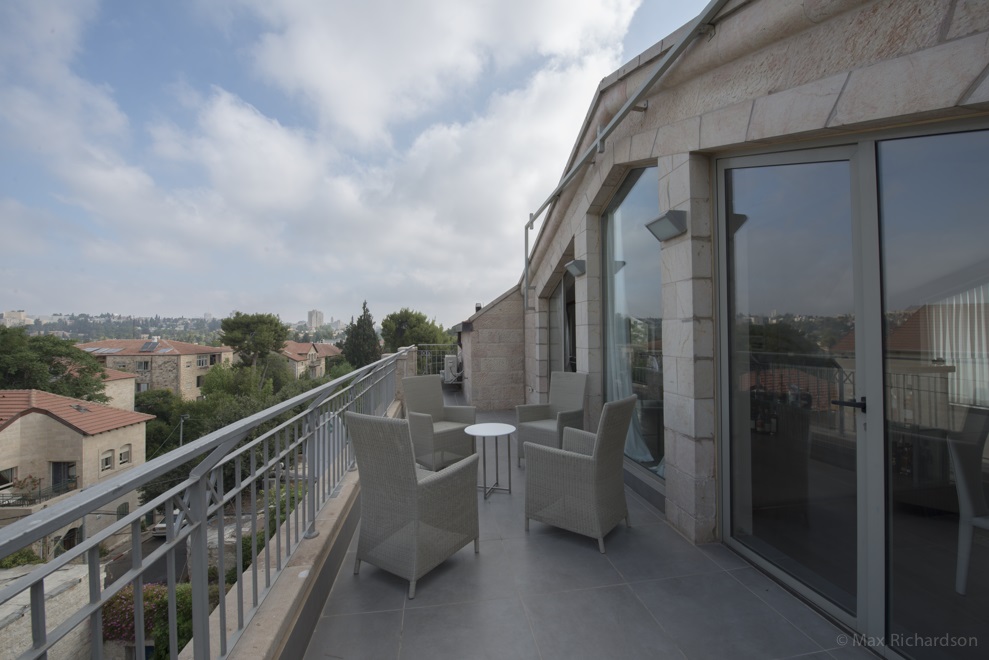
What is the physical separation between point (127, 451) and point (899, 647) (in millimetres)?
41000

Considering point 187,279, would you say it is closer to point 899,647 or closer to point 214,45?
point 214,45

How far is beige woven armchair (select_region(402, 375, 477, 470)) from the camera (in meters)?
4.49

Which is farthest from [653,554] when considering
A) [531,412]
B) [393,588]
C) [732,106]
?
[732,106]

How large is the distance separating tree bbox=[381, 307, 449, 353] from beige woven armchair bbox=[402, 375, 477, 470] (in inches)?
1597

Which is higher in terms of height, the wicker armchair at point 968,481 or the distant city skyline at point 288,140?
A: the distant city skyline at point 288,140

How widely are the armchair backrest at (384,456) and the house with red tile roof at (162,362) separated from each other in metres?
57.4

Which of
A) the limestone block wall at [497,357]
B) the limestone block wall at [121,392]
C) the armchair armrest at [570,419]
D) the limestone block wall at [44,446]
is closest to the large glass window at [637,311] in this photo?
the armchair armrest at [570,419]

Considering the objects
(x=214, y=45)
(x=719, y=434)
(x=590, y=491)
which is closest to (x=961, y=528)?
(x=719, y=434)

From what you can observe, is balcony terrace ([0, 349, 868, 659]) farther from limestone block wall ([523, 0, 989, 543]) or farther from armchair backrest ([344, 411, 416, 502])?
limestone block wall ([523, 0, 989, 543])

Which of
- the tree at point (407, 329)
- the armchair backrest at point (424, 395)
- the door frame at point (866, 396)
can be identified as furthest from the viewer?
the tree at point (407, 329)

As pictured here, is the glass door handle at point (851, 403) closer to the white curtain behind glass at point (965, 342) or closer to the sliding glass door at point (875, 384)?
the sliding glass door at point (875, 384)

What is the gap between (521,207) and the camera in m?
7.80

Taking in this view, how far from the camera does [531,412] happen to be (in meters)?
4.96

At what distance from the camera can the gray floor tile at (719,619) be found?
213cm
